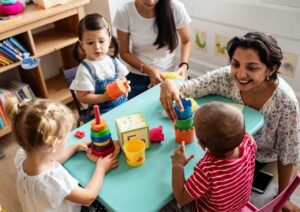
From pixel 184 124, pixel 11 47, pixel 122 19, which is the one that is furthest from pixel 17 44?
pixel 184 124

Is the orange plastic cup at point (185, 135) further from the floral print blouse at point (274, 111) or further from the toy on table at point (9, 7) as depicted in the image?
the toy on table at point (9, 7)

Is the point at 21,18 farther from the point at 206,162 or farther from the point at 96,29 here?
the point at 206,162

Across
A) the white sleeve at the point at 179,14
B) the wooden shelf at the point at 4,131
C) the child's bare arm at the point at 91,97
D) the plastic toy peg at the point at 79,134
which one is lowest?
the wooden shelf at the point at 4,131

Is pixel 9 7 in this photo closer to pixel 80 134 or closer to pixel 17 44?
pixel 17 44

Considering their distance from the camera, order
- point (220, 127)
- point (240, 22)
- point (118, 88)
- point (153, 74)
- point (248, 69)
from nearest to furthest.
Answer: point (220, 127) < point (248, 69) < point (118, 88) < point (153, 74) < point (240, 22)

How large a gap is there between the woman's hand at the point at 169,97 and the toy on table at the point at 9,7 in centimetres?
140

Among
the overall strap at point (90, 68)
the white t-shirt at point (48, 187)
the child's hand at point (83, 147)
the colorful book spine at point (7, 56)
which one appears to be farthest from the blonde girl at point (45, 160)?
the colorful book spine at point (7, 56)

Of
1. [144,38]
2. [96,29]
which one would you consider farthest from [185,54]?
[96,29]

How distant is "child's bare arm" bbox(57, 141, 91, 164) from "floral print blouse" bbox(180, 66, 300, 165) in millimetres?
528

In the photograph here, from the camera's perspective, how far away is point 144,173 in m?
1.13

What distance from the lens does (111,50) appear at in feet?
6.37

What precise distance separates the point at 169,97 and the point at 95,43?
53cm

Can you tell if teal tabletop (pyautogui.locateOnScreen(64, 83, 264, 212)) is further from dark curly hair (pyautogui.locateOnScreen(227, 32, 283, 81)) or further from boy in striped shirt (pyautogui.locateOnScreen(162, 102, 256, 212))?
dark curly hair (pyautogui.locateOnScreen(227, 32, 283, 81))

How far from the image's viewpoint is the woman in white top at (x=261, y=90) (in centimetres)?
132
